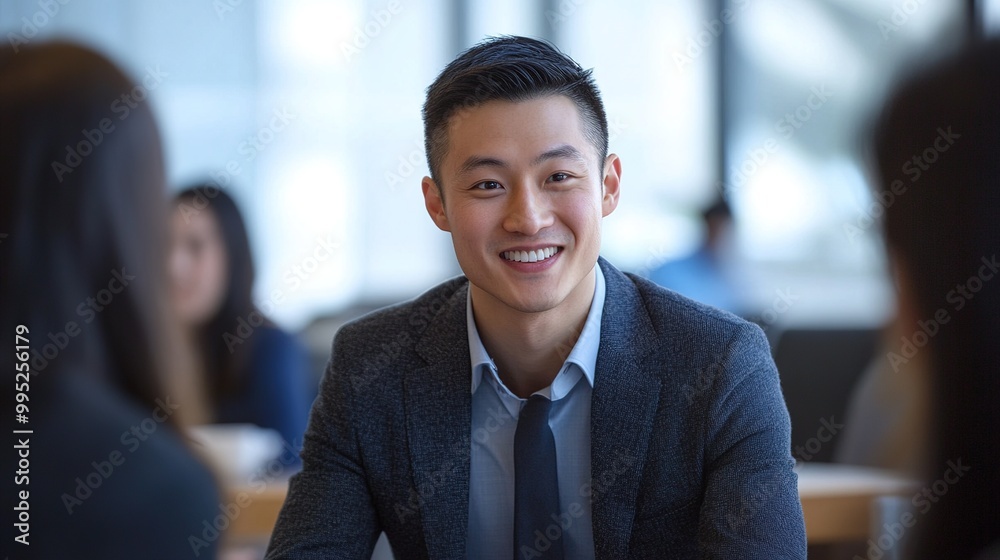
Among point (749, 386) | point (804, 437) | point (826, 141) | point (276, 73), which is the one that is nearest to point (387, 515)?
point (749, 386)

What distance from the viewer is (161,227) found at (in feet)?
3.63

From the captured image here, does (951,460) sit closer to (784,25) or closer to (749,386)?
(749,386)

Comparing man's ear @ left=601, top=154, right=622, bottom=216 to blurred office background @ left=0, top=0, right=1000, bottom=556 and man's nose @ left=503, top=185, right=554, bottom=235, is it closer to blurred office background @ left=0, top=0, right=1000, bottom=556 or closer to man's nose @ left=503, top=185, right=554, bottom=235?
man's nose @ left=503, top=185, right=554, bottom=235

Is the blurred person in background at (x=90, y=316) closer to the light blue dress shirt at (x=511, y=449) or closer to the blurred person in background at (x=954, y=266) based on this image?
the light blue dress shirt at (x=511, y=449)

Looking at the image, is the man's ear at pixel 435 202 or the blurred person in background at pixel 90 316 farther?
the man's ear at pixel 435 202

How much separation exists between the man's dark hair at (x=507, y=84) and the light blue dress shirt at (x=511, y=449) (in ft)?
1.08

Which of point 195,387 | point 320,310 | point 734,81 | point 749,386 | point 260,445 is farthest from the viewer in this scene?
point 734,81

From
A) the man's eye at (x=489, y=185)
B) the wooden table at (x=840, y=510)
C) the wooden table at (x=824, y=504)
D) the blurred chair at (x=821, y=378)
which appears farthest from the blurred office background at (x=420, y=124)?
the man's eye at (x=489, y=185)

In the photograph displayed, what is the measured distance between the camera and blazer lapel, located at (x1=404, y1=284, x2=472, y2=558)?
148 centimetres

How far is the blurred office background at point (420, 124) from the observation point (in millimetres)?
5086

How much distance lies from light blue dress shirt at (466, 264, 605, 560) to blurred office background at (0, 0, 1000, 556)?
346 cm

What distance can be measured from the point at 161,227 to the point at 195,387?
0.70 feet

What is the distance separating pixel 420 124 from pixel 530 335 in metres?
3.54

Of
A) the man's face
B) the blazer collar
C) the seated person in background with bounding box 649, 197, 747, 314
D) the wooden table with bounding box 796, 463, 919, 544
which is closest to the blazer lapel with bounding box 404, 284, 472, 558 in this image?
the blazer collar
